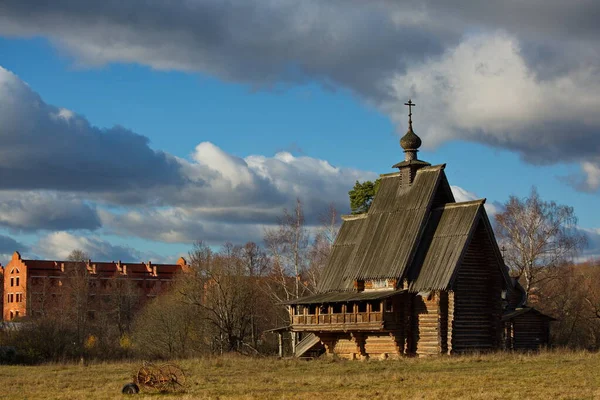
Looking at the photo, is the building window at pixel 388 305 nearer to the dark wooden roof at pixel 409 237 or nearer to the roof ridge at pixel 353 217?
the dark wooden roof at pixel 409 237

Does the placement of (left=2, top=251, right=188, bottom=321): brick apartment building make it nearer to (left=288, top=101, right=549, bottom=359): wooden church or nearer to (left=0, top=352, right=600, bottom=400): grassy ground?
(left=288, top=101, right=549, bottom=359): wooden church

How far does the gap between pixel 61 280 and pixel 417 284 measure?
69791 mm

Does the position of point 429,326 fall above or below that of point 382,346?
above

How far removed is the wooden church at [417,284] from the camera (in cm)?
4256

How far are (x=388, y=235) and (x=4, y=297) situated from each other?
76.4 metres

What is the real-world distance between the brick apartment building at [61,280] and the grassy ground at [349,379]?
63254mm

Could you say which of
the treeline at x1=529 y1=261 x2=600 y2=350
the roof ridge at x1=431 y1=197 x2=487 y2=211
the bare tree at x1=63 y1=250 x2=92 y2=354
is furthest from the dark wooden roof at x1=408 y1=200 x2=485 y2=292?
the bare tree at x1=63 y1=250 x2=92 y2=354

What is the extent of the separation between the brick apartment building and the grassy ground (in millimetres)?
63254

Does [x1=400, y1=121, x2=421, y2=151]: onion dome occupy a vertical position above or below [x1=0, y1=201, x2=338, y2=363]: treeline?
above

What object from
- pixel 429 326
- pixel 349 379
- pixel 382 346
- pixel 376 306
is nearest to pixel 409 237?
pixel 376 306

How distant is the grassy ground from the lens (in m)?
23.9

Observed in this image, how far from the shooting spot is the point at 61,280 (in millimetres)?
104562

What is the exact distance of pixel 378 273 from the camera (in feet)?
147

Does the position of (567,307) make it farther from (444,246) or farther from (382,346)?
(444,246)
